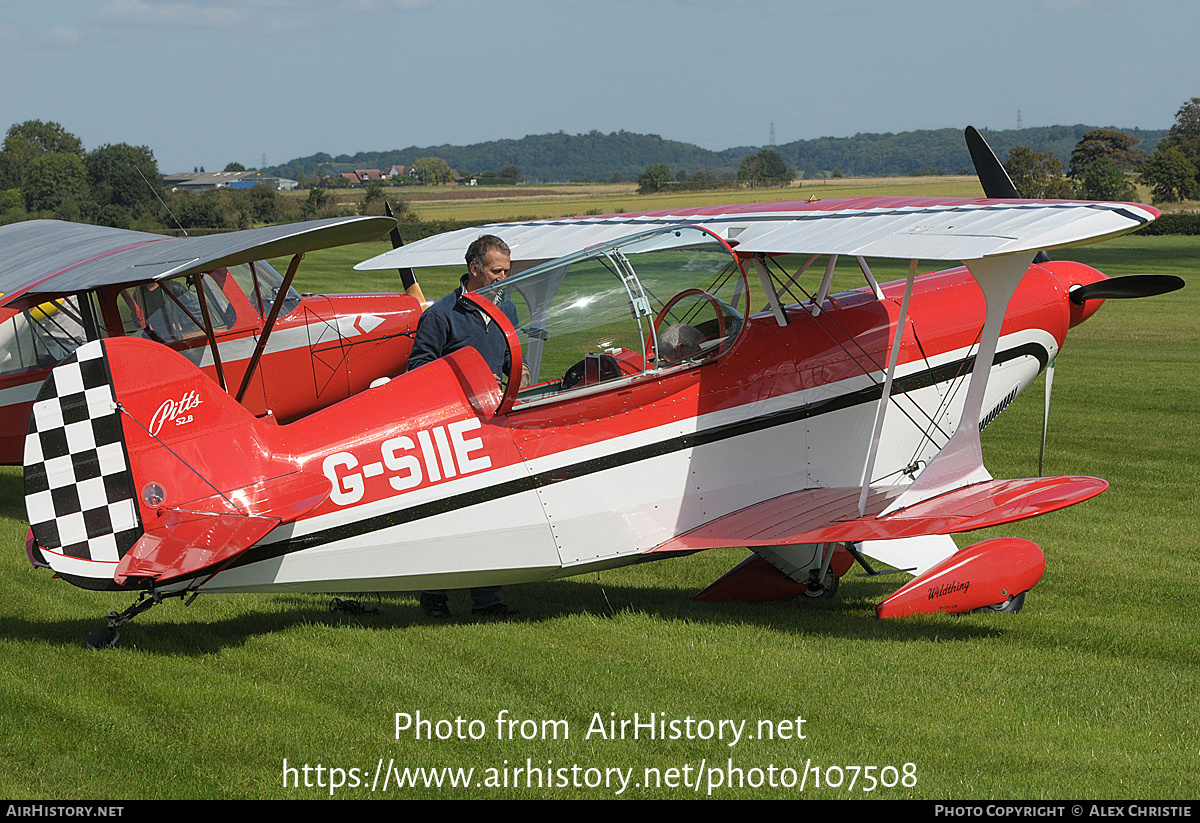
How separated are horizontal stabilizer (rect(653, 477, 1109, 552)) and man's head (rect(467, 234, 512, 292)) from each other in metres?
1.79


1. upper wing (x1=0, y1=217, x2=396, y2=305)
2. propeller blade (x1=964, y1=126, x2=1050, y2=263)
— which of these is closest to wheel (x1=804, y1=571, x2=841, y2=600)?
upper wing (x1=0, y1=217, x2=396, y2=305)

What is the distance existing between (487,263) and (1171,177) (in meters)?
72.4

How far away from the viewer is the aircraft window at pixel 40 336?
9.13m

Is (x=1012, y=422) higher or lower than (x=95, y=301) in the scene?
lower

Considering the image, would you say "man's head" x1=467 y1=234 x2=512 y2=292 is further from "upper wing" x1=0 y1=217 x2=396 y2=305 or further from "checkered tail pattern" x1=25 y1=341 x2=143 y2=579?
"checkered tail pattern" x1=25 y1=341 x2=143 y2=579

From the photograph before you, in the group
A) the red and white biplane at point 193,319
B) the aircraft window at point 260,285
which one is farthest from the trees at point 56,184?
the red and white biplane at point 193,319

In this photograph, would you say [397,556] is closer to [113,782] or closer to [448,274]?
[113,782]

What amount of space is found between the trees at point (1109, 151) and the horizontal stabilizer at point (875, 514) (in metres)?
78.1

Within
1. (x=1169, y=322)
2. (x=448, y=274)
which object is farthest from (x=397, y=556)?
(x=448, y=274)

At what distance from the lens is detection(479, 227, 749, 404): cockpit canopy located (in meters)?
5.82

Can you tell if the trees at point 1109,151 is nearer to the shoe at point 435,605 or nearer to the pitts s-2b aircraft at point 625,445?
the pitts s-2b aircraft at point 625,445

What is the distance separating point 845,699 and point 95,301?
692 cm
